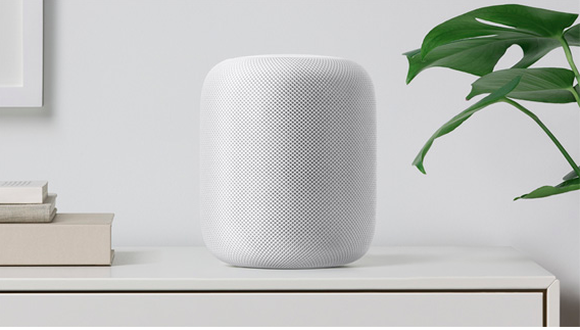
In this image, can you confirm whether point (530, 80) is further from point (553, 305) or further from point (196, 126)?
point (196, 126)

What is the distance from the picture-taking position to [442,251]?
0.99 m

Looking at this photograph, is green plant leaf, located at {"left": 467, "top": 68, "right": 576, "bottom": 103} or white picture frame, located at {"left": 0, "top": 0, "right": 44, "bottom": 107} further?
white picture frame, located at {"left": 0, "top": 0, "right": 44, "bottom": 107}

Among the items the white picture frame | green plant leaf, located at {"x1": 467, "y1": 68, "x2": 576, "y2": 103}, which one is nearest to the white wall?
the white picture frame

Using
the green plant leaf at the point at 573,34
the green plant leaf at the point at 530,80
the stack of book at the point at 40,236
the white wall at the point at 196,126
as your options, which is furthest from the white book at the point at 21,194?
the green plant leaf at the point at 573,34

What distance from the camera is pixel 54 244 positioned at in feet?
2.73

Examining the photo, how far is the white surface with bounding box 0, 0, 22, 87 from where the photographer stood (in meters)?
1.05

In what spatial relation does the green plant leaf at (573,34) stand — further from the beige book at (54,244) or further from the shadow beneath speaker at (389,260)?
the beige book at (54,244)

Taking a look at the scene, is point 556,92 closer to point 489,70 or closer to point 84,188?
point 489,70

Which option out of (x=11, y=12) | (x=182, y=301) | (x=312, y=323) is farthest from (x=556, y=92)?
(x=11, y=12)

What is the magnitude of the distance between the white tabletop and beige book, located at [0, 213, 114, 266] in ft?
0.05

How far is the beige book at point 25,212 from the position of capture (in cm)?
83

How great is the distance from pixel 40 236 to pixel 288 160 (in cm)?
31

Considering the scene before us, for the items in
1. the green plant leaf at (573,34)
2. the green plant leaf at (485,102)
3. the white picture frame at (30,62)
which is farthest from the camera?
the white picture frame at (30,62)

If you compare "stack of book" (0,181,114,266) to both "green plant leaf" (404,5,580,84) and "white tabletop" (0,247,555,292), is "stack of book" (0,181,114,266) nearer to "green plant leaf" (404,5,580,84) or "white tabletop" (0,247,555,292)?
"white tabletop" (0,247,555,292)
